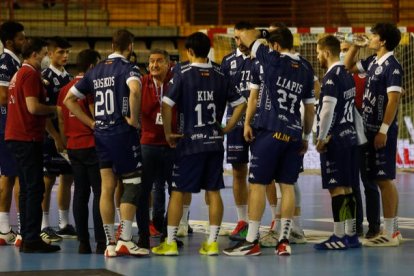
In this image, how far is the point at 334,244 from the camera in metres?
9.40

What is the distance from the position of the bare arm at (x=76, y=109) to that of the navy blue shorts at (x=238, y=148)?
6.10ft

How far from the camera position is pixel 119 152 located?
29.1ft

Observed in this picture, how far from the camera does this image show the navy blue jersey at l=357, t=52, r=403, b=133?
31.9 ft

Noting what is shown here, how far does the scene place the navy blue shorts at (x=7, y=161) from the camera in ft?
33.0

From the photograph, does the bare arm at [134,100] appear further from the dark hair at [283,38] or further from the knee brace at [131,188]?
the dark hair at [283,38]

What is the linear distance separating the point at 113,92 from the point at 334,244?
2.47m

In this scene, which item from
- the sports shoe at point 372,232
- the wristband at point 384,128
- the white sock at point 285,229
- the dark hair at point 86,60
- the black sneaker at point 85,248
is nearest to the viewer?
the white sock at point 285,229

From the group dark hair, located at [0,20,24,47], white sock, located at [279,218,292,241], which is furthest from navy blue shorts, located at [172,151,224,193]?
dark hair, located at [0,20,24,47]

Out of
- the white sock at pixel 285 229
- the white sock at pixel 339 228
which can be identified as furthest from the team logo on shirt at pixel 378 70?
the white sock at pixel 285 229

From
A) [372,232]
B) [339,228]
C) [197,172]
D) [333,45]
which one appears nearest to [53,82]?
[197,172]

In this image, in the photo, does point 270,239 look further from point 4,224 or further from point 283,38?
point 4,224

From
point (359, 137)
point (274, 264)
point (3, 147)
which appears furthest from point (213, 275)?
point (3, 147)

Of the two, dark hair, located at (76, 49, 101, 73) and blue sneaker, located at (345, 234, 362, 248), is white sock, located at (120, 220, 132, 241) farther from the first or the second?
blue sneaker, located at (345, 234, 362, 248)

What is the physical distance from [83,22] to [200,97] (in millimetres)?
15083
